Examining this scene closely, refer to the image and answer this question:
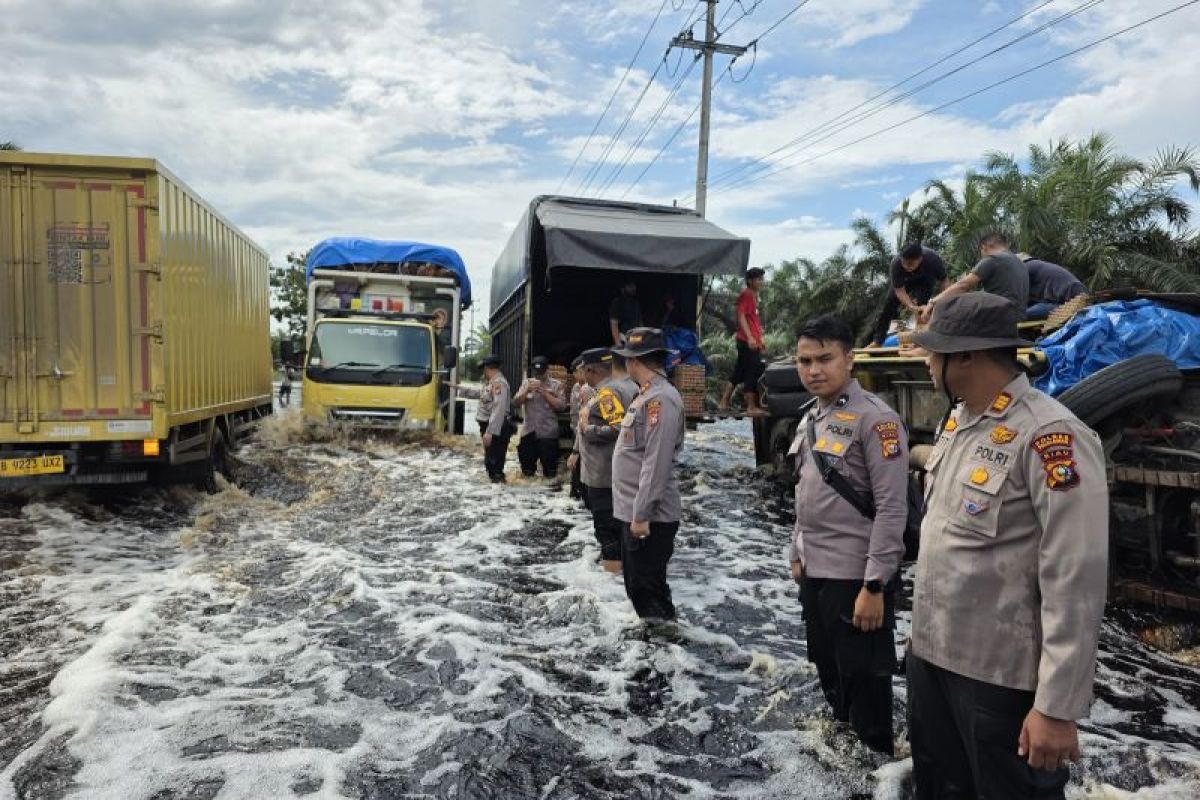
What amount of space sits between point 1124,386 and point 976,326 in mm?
3374

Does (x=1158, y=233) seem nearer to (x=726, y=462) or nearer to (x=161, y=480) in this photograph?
(x=726, y=462)

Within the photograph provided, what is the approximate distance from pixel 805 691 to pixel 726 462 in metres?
8.83

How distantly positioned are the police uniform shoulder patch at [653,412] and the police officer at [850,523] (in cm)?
129

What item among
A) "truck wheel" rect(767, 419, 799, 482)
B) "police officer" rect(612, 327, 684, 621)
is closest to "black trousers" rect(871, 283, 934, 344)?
"truck wheel" rect(767, 419, 799, 482)

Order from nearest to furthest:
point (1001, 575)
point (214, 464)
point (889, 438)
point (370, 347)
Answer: point (1001, 575), point (889, 438), point (214, 464), point (370, 347)

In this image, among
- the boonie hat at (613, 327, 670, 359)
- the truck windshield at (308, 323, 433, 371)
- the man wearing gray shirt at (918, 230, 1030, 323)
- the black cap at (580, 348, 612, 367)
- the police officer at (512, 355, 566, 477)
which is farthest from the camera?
the truck windshield at (308, 323, 433, 371)

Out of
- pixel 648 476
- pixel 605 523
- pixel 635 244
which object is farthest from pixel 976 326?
pixel 635 244

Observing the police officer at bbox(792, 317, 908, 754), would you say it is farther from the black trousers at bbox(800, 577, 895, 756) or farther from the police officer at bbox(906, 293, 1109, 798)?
the police officer at bbox(906, 293, 1109, 798)

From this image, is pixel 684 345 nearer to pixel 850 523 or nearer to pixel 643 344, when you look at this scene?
pixel 643 344

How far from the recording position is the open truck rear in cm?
946

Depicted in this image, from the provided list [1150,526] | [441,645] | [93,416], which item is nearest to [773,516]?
[1150,526]

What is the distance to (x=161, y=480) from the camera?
8.00m

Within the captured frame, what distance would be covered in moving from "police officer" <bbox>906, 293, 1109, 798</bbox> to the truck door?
692 cm

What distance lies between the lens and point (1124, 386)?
191 inches
